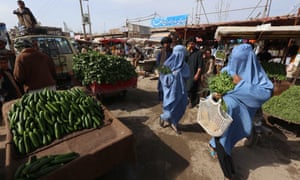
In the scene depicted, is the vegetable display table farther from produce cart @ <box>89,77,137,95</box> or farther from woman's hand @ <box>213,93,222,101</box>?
produce cart @ <box>89,77,137,95</box>

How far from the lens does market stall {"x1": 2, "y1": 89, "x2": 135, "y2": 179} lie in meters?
1.42

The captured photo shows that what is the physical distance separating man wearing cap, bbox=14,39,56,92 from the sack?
9.58 ft

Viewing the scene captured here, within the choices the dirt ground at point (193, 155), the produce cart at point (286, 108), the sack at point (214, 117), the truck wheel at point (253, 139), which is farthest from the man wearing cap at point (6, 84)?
the produce cart at point (286, 108)

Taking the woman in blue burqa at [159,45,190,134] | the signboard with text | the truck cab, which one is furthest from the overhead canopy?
the signboard with text

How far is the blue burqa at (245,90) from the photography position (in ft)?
6.09

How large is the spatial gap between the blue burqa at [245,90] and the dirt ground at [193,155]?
2.15 ft

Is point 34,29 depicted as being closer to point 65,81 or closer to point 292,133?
point 65,81

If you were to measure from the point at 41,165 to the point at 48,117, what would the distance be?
68cm

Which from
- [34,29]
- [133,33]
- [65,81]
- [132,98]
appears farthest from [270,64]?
[133,33]

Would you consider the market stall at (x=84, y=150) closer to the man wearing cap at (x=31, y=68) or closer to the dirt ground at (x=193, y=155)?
the dirt ground at (x=193, y=155)

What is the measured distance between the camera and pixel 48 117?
188 cm

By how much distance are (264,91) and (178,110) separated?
5.57ft

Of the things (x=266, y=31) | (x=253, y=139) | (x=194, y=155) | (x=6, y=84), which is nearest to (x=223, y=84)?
(x=194, y=155)

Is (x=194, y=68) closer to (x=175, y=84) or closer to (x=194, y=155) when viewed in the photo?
(x=175, y=84)
